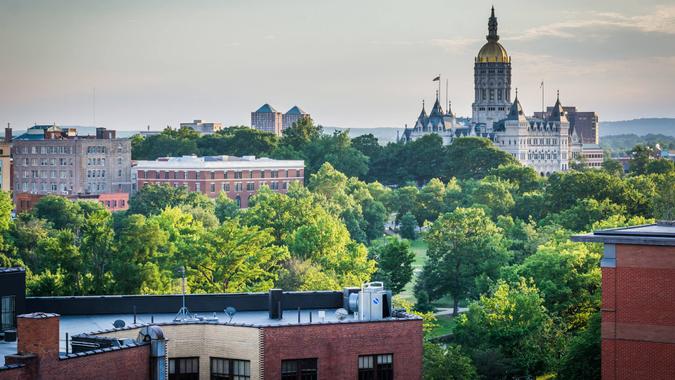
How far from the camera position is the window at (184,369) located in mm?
42531

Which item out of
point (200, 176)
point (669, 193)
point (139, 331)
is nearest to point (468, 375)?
point (139, 331)

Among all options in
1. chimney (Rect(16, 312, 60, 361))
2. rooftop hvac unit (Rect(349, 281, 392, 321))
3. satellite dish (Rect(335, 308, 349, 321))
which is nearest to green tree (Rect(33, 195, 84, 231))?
satellite dish (Rect(335, 308, 349, 321))

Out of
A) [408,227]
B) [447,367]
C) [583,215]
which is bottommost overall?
[447,367]

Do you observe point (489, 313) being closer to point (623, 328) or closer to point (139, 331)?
point (623, 328)

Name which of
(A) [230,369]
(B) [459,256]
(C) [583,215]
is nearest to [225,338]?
(A) [230,369]

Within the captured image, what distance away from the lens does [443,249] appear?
10719 cm

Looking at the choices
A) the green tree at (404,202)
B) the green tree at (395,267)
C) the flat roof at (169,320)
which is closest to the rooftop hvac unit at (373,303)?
the flat roof at (169,320)

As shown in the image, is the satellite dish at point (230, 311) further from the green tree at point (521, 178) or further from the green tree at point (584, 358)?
the green tree at point (521, 178)

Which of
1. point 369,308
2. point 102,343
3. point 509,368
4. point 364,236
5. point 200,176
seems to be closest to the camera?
point 102,343

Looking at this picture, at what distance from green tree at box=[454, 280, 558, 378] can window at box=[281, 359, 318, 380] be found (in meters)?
24.4

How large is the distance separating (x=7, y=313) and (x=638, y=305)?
818 inches

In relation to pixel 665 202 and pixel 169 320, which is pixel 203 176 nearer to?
pixel 665 202

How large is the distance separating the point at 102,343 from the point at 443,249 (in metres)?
70.1

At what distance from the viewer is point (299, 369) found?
42.6 m
